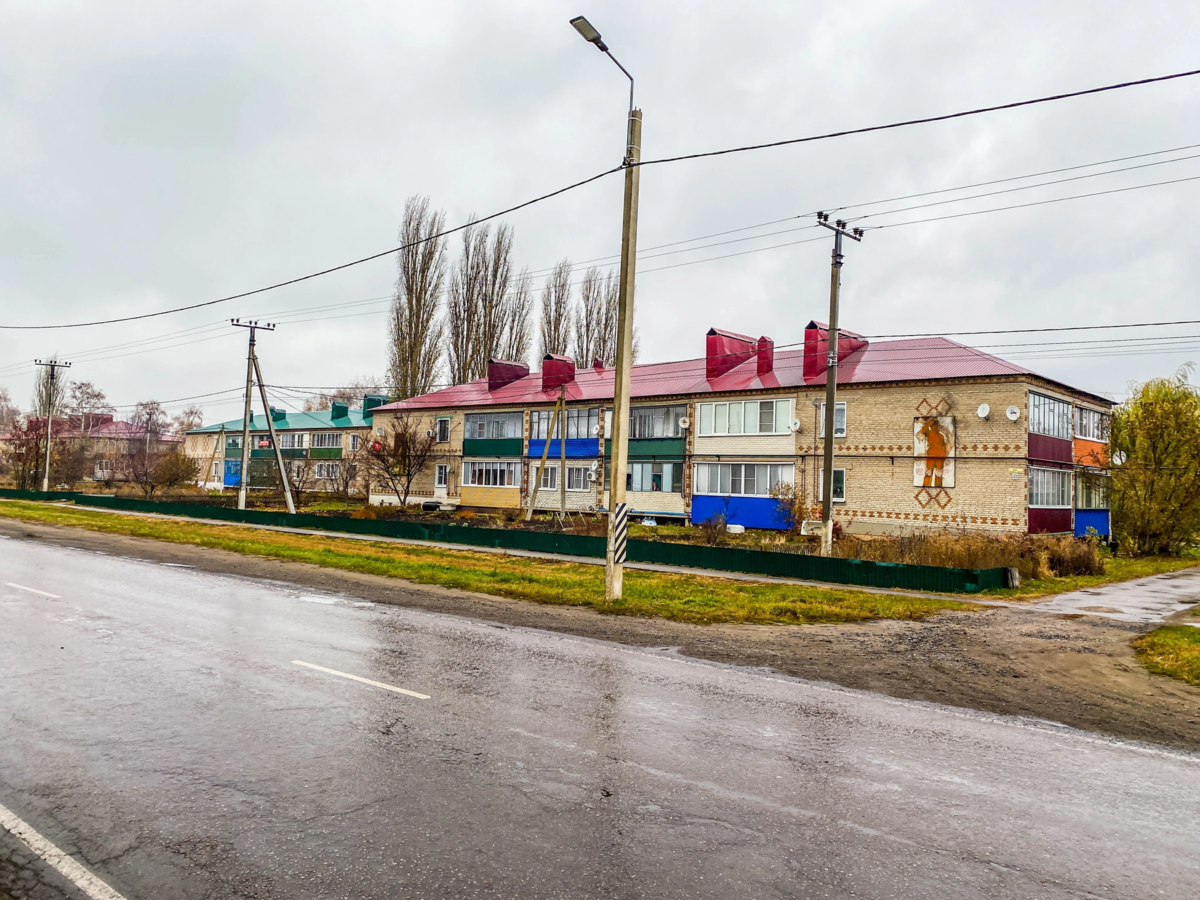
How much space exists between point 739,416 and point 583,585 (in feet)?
70.2

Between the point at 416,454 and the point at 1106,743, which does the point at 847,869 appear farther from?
the point at 416,454

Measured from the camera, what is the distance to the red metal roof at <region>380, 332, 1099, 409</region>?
3244cm

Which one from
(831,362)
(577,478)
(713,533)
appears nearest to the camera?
(831,362)

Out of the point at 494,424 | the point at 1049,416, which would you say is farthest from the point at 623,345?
the point at 494,424

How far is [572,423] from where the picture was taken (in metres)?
44.1

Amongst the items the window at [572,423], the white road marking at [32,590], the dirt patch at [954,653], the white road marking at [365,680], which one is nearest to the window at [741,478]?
the window at [572,423]

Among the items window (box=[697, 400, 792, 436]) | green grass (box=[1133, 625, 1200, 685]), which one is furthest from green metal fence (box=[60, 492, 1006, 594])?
window (box=[697, 400, 792, 436])

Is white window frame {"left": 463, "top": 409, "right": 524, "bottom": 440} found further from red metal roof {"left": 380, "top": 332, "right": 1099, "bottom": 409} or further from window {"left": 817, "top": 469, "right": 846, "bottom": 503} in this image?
window {"left": 817, "top": 469, "right": 846, "bottom": 503}

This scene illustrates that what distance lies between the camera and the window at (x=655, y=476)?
3969cm

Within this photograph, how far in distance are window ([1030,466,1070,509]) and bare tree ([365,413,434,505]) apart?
107 ft

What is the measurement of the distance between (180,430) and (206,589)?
386ft

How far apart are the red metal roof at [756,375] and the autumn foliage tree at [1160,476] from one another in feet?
21.4

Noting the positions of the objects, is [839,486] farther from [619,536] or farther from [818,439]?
[619,536]

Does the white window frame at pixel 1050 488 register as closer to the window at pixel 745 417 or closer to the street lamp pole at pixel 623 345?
the window at pixel 745 417
